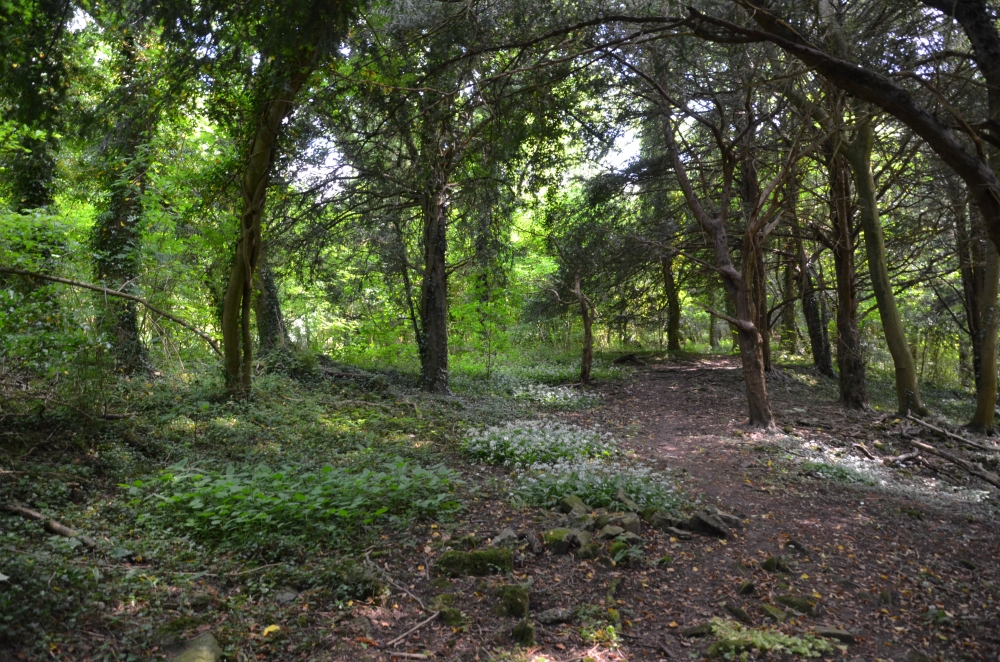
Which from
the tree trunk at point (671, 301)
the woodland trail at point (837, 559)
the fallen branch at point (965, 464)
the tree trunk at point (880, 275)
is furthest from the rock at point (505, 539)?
the tree trunk at point (671, 301)

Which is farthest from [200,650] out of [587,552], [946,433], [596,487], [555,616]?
[946,433]

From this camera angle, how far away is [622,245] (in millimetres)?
15727

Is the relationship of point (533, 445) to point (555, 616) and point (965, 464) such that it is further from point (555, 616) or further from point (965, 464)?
point (965, 464)

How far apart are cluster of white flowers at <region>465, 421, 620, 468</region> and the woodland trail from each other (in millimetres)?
798

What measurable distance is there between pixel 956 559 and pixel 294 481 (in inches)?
240

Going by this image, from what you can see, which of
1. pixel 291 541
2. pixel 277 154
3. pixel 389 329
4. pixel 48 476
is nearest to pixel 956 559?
pixel 291 541

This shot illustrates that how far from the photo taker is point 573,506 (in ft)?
20.0

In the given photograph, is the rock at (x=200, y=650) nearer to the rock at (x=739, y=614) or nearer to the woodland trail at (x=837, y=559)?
the woodland trail at (x=837, y=559)

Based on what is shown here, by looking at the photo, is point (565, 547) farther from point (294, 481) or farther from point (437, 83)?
point (437, 83)

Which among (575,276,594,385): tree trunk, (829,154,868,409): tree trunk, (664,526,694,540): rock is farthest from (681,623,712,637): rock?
(575,276,594,385): tree trunk

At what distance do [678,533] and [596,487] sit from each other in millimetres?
1065

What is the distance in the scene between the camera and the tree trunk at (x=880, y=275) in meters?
11.4

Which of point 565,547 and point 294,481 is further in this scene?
point 294,481

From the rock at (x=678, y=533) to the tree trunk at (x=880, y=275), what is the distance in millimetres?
8006
